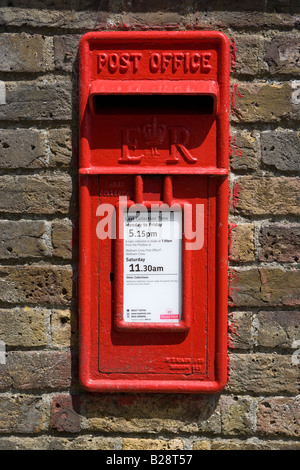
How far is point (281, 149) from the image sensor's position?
1.47 m

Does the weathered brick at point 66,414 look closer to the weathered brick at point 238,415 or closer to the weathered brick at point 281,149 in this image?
the weathered brick at point 238,415

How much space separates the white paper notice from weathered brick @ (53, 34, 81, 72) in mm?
536

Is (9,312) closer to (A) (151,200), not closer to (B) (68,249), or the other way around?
(B) (68,249)

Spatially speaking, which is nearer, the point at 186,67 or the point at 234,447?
the point at 186,67

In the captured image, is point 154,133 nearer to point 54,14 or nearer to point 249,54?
point 249,54

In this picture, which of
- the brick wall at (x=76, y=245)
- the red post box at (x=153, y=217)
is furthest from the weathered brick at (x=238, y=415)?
the red post box at (x=153, y=217)

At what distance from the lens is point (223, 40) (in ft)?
4.53

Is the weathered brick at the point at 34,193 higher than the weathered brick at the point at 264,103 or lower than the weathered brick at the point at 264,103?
lower

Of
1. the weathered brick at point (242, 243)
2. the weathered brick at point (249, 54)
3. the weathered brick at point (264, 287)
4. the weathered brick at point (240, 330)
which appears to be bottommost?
the weathered brick at point (240, 330)

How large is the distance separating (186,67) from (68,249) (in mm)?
684

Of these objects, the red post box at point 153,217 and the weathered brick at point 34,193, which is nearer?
the red post box at point 153,217

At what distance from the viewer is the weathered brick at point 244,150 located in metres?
1.47

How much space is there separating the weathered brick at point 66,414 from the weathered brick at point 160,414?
83mm
